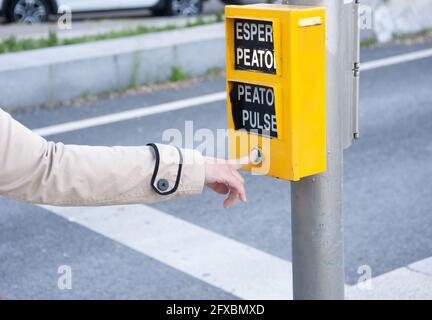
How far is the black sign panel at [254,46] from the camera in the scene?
8.92 ft

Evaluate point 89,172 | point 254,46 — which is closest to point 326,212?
point 254,46

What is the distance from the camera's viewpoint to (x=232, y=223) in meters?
5.80

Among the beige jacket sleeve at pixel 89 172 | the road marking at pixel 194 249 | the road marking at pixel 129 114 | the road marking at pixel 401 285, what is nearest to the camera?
the beige jacket sleeve at pixel 89 172

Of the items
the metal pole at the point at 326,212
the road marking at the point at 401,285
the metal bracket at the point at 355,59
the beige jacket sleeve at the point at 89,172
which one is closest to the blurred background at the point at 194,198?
the road marking at the point at 401,285

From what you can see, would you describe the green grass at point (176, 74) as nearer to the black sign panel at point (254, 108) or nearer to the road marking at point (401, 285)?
the road marking at point (401, 285)

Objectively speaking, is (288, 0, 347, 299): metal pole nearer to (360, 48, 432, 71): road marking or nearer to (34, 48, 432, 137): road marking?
(34, 48, 432, 137): road marking

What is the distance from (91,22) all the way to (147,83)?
544 centimetres

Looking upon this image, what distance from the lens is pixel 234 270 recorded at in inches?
200

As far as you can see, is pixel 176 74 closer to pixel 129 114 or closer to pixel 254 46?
pixel 129 114

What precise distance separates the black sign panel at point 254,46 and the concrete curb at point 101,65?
6.09 metres

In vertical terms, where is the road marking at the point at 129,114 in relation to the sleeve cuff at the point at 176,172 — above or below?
below

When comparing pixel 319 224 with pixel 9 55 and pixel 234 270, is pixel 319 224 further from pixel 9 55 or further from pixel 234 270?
pixel 9 55

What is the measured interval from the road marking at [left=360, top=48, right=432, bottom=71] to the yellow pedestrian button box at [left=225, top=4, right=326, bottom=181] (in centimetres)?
750
